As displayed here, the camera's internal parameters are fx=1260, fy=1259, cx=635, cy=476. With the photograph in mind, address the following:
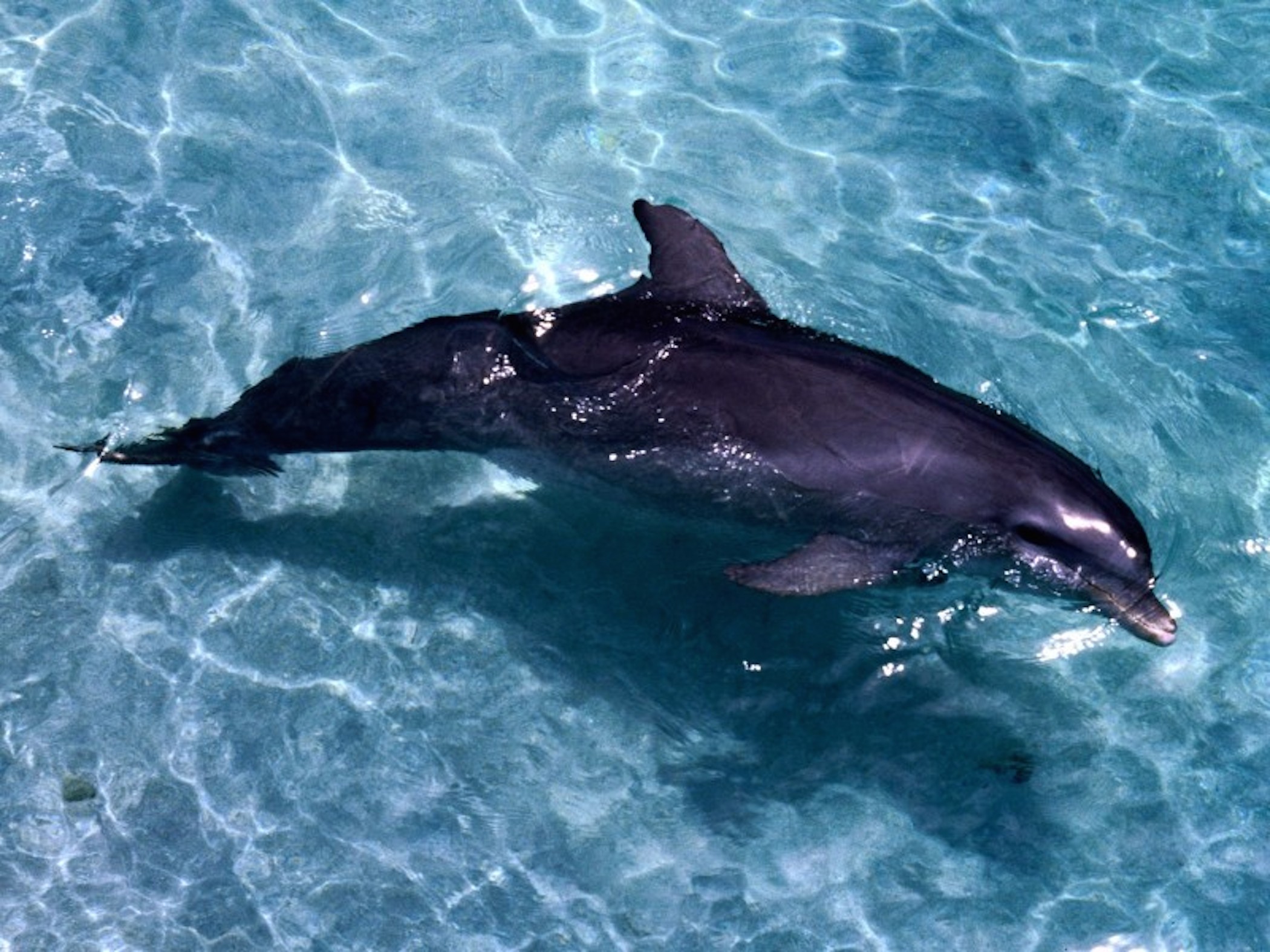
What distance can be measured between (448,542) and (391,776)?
62.3 inches

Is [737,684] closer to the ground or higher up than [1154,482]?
closer to the ground

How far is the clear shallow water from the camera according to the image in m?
7.12

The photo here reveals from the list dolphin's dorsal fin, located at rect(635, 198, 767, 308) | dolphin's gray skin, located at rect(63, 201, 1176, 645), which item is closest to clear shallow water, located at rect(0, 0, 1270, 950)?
dolphin's gray skin, located at rect(63, 201, 1176, 645)

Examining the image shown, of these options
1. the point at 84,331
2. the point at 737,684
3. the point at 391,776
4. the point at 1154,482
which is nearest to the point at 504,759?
the point at 391,776

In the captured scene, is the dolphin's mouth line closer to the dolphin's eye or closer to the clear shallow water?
the dolphin's eye

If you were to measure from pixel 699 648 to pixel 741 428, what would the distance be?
156 cm

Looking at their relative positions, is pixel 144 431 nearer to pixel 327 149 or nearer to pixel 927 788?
pixel 327 149

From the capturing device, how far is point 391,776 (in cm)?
732

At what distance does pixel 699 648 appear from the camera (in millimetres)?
7875

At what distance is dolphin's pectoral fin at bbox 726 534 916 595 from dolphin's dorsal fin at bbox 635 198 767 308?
160 centimetres

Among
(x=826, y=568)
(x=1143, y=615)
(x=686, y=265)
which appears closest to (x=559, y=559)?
(x=826, y=568)

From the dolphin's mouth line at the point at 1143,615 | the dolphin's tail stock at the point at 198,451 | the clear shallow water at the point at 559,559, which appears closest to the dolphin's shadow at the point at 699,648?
the clear shallow water at the point at 559,559

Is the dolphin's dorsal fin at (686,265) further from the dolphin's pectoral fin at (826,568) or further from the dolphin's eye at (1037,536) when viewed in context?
the dolphin's eye at (1037,536)

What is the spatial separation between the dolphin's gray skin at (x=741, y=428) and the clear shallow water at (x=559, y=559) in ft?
2.35
